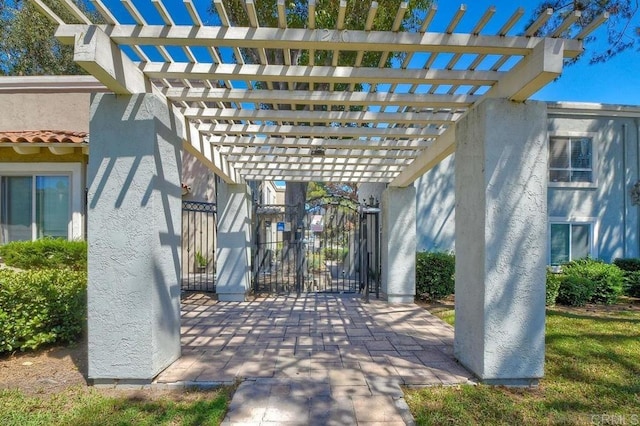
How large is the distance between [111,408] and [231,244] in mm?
4709

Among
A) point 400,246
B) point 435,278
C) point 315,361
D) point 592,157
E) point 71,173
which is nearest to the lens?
point 315,361

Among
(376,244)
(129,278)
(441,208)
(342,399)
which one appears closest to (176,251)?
(129,278)

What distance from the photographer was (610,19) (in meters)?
6.18

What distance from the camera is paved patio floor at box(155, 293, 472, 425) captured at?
298 centimetres

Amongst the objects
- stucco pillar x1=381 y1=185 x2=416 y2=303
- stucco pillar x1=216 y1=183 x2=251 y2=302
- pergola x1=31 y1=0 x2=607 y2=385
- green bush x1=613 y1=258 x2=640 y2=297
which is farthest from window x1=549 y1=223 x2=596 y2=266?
stucco pillar x1=216 y1=183 x2=251 y2=302

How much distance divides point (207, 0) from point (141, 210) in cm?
655

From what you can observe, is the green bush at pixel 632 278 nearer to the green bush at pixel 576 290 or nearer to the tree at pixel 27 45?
the green bush at pixel 576 290

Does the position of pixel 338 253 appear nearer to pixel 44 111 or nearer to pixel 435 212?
pixel 435 212

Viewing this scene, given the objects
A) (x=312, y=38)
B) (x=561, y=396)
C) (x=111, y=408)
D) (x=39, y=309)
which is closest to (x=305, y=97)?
(x=312, y=38)

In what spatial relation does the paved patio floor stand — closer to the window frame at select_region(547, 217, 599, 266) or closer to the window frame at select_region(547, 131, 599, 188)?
the window frame at select_region(547, 217, 599, 266)

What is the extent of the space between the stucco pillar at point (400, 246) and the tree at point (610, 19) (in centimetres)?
388

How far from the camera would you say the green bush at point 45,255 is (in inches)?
273

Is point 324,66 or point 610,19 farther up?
point 610,19

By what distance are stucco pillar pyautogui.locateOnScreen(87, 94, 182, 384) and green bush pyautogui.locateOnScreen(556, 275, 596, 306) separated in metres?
8.35
